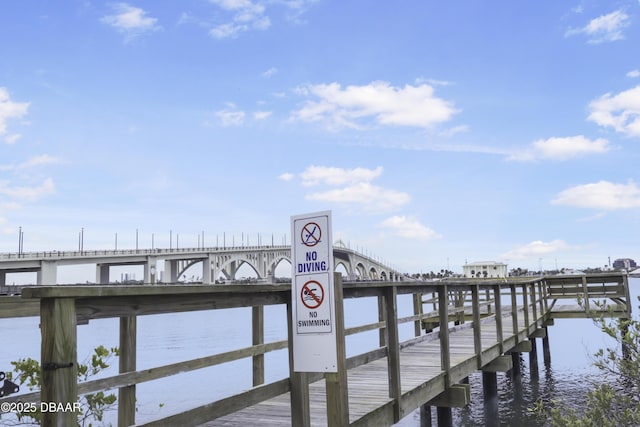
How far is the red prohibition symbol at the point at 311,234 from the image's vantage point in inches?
179

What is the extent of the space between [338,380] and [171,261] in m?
84.6

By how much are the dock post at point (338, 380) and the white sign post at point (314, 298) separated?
0.11 metres

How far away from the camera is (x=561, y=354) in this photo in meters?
29.6

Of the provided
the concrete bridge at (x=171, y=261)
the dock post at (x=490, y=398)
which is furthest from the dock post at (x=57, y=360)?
the concrete bridge at (x=171, y=261)

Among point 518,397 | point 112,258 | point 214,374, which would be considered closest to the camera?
point 518,397

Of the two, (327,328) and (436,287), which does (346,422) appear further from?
(436,287)

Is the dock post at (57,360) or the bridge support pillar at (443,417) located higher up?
the dock post at (57,360)

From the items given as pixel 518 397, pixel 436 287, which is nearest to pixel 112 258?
pixel 518 397

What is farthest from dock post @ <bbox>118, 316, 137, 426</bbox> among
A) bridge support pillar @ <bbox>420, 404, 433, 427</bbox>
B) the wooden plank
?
bridge support pillar @ <bbox>420, 404, 433, 427</bbox>

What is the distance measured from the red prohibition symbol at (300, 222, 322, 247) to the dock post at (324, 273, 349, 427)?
0.34m

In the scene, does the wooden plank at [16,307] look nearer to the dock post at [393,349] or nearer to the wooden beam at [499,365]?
the dock post at [393,349]

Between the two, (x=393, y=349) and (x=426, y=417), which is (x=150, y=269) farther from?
(x=393, y=349)

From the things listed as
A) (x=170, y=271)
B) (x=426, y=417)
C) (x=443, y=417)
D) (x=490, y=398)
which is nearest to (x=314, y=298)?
(x=443, y=417)

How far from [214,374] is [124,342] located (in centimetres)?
2213
